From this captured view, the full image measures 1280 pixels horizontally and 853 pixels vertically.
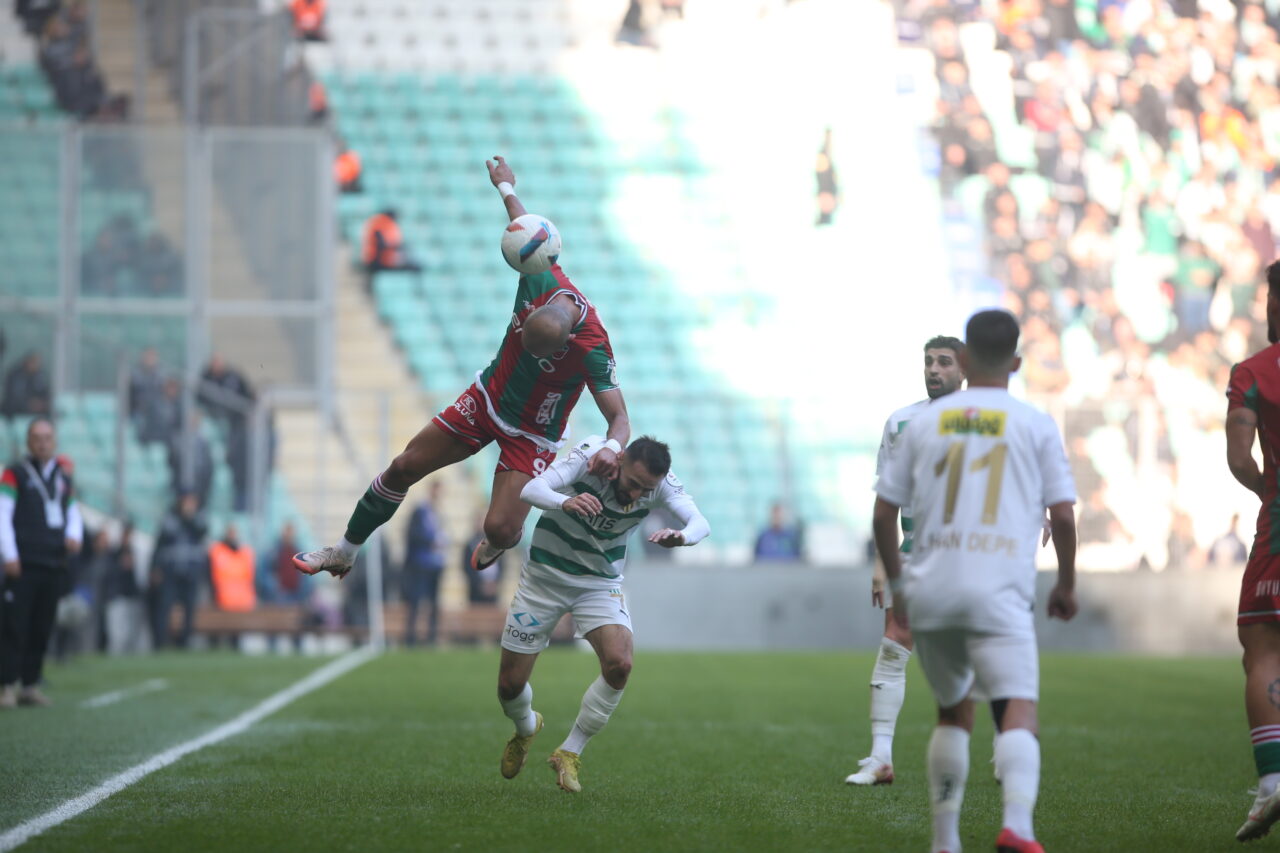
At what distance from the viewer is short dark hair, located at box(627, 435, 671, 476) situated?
22.9ft

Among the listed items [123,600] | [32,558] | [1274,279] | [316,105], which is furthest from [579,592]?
[316,105]

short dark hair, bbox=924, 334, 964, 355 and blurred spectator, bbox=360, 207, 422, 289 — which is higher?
blurred spectator, bbox=360, 207, 422, 289

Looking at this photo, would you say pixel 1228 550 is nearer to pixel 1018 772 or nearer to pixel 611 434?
pixel 611 434

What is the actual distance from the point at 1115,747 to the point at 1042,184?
19.6m

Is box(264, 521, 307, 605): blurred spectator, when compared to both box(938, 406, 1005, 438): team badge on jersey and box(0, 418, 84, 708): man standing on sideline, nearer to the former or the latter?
box(0, 418, 84, 708): man standing on sideline

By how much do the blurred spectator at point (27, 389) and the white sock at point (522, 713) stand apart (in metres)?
11.5

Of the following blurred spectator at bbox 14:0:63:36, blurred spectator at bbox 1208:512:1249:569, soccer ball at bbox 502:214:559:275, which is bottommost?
blurred spectator at bbox 1208:512:1249:569

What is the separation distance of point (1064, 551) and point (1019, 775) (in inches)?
26.3

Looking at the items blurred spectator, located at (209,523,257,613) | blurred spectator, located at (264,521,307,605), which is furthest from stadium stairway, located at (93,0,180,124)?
blurred spectator, located at (209,523,257,613)

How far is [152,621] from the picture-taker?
20.7 m

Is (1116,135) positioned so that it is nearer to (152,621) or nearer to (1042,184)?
(1042,184)

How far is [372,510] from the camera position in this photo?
337 inches

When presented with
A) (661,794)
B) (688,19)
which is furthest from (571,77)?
(661,794)

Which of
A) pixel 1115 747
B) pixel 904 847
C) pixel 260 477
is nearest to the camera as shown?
pixel 904 847
